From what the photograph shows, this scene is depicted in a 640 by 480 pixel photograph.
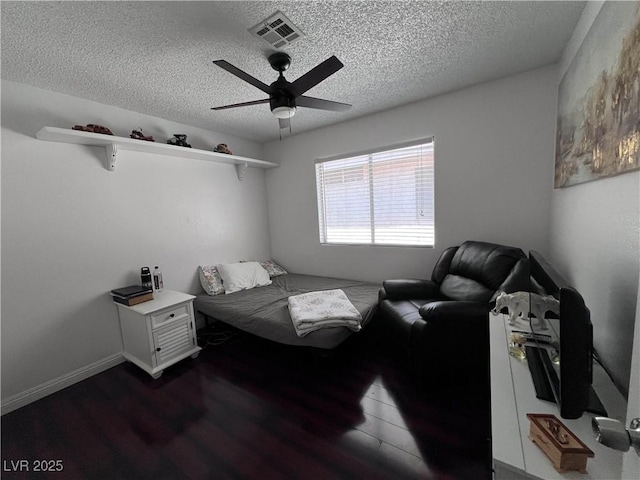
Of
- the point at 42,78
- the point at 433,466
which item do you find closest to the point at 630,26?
the point at 433,466

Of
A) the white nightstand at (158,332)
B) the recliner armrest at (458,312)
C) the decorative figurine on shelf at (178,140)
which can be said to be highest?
the decorative figurine on shelf at (178,140)

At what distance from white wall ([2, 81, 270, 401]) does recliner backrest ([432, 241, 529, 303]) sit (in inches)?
112

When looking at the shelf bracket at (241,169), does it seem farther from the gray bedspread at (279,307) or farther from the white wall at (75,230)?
the gray bedspread at (279,307)

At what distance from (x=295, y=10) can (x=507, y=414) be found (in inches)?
81.5

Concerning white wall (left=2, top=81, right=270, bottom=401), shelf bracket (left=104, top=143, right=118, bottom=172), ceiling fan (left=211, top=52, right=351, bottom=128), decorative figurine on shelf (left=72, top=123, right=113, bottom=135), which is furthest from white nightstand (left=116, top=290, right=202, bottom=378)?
ceiling fan (left=211, top=52, right=351, bottom=128)

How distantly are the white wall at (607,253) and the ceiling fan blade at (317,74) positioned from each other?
4.26ft

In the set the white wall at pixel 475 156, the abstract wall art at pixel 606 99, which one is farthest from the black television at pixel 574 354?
the white wall at pixel 475 156

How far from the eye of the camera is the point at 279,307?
2531 millimetres

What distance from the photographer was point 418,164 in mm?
2871

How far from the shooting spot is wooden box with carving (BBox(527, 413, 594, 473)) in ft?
2.12

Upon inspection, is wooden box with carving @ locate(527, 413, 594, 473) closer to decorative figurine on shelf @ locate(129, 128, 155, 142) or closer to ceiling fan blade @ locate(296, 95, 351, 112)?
ceiling fan blade @ locate(296, 95, 351, 112)

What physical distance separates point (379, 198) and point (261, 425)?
2.55 meters

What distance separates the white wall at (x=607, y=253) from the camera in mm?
980

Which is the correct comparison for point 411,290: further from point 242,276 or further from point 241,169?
point 241,169
